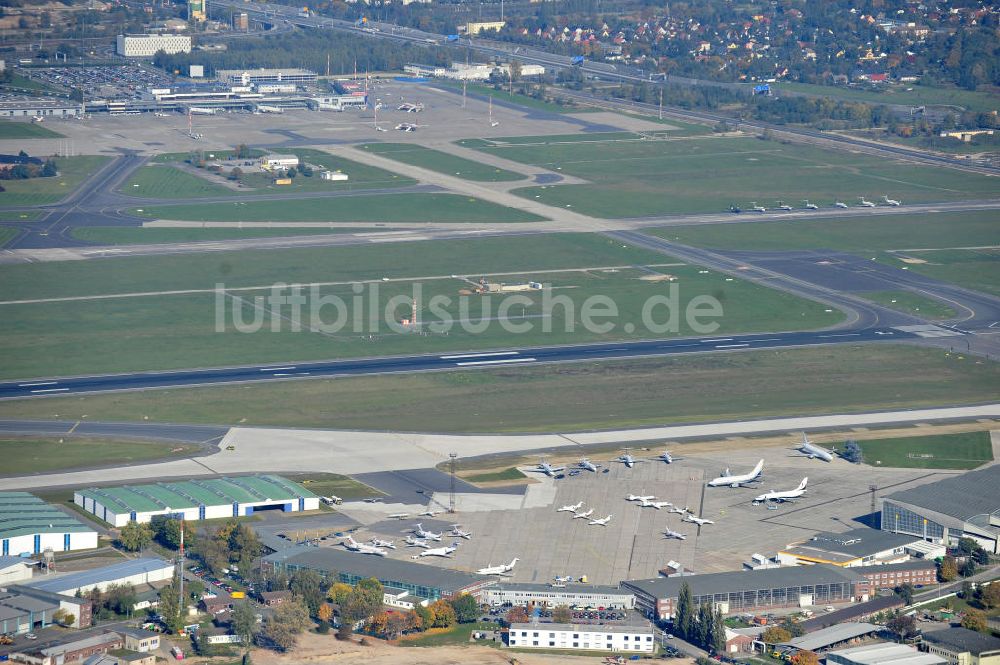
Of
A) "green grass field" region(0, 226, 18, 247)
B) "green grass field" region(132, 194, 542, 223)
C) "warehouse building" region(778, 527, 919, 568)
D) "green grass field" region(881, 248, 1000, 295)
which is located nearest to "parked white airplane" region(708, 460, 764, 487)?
"warehouse building" region(778, 527, 919, 568)

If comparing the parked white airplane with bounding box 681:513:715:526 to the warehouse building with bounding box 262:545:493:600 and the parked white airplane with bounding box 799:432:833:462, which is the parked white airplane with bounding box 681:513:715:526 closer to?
the parked white airplane with bounding box 799:432:833:462

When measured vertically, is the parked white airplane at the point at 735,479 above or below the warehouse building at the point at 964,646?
below

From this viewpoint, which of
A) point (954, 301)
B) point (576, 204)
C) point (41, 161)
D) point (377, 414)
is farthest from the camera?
point (41, 161)

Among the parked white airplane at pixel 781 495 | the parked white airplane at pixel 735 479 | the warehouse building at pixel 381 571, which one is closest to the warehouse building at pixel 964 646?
the parked white airplane at pixel 781 495

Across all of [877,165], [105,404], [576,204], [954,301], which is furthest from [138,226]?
[877,165]

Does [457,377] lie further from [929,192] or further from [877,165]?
[877,165]

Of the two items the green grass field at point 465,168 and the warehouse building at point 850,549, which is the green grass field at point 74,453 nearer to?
the warehouse building at point 850,549

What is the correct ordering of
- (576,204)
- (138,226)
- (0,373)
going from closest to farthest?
(0,373) → (138,226) → (576,204)

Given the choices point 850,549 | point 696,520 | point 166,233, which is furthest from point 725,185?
point 850,549
